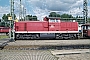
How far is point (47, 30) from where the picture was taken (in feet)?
96.7

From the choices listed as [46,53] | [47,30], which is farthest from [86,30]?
[46,53]

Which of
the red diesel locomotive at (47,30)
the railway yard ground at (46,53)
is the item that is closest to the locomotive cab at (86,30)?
the red diesel locomotive at (47,30)

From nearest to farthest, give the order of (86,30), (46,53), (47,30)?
(46,53) → (47,30) → (86,30)

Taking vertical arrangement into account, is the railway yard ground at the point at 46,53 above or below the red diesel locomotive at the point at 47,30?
below

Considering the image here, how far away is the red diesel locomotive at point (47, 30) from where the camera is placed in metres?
28.6

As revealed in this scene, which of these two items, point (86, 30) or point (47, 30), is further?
point (86, 30)

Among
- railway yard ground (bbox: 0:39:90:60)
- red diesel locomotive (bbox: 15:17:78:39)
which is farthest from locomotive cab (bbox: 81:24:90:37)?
railway yard ground (bbox: 0:39:90:60)

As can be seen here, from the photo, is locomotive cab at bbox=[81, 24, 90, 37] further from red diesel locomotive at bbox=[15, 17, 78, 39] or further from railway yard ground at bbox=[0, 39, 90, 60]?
railway yard ground at bbox=[0, 39, 90, 60]

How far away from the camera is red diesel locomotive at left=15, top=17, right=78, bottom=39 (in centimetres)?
2856

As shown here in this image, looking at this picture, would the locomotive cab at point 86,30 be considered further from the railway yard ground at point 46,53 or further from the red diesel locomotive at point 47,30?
the railway yard ground at point 46,53

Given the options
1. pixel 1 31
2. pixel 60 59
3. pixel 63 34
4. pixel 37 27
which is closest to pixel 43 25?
pixel 37 27

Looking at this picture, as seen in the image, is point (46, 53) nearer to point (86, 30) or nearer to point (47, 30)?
point (47, 30)

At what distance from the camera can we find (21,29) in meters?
29.5

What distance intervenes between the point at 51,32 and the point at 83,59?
1931 cm
